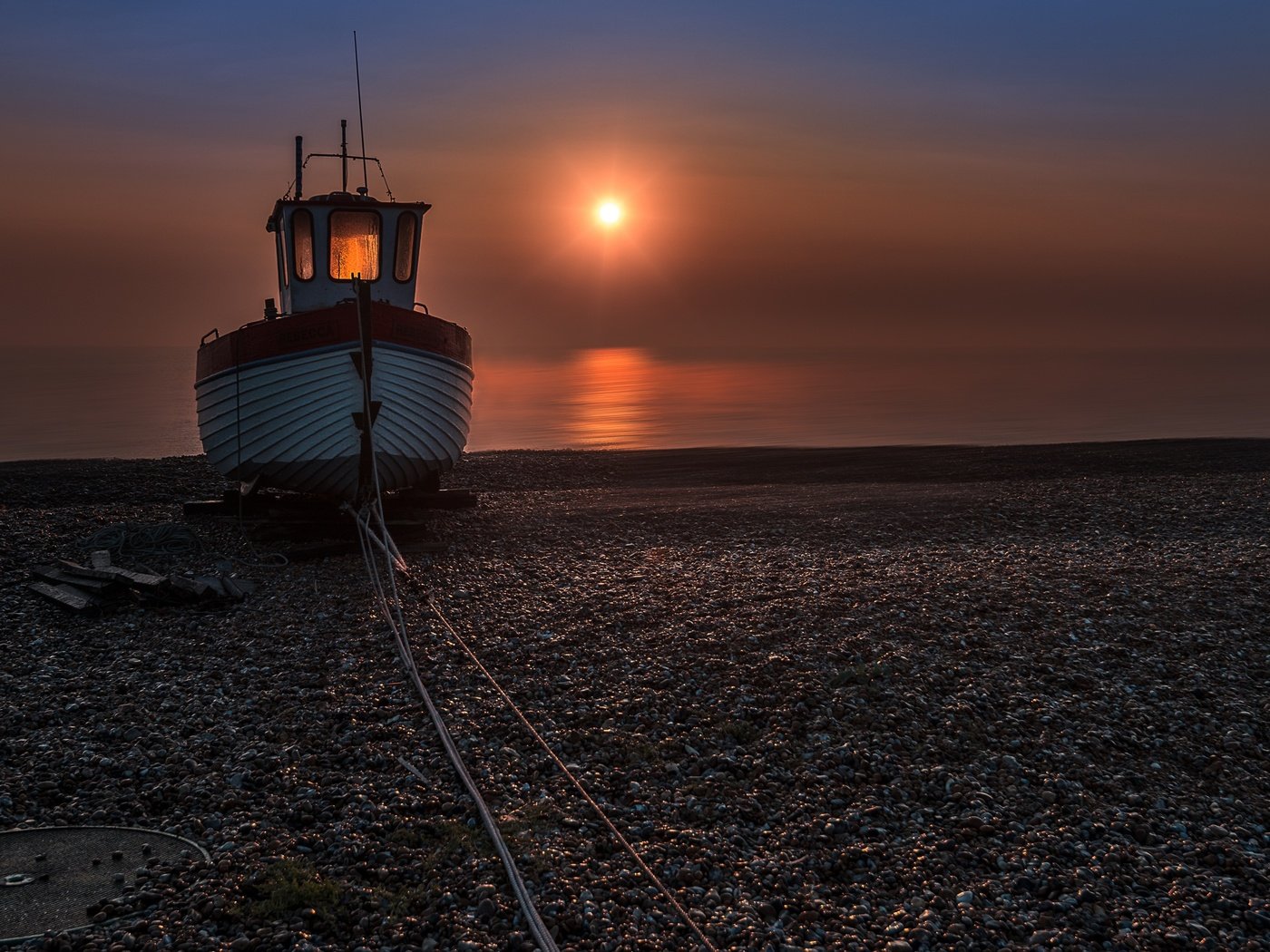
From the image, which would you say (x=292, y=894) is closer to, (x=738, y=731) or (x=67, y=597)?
(x=738, y=731)

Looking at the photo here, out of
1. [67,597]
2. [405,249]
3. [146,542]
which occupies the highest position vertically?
[405,249]

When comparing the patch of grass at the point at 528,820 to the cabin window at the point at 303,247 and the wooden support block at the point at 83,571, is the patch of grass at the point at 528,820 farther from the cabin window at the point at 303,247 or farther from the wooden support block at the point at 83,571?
the cabin window at the point at 303,247

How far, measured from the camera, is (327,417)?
14.1m

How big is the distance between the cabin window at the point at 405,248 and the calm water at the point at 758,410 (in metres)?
18.9

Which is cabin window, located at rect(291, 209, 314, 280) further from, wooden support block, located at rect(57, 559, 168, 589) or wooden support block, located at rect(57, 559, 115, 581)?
wooden support block, located at rect(57, 559, 168, 589)

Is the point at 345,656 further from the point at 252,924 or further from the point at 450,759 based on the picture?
the point at 252,924

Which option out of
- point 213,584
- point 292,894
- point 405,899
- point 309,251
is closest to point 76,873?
point 292,894

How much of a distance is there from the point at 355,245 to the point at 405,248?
2.25 feet

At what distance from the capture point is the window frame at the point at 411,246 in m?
15.9

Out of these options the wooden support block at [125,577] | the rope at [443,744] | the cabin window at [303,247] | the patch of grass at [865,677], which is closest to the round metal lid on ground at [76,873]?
the rope at [443,744]

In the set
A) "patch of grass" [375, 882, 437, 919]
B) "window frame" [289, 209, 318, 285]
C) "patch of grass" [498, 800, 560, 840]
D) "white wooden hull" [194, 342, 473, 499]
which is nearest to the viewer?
"patch of grass" [375, 882, 437, 919]

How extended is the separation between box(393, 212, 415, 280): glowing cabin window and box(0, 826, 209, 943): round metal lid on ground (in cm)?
1122

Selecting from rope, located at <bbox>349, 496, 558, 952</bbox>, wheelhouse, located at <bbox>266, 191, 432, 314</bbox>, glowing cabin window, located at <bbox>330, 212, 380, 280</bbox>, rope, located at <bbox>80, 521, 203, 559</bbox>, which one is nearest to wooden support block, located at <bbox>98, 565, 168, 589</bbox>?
rope, located at <bbox>349, 496, 558, 952</bbox>

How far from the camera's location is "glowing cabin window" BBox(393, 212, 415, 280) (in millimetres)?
15930
